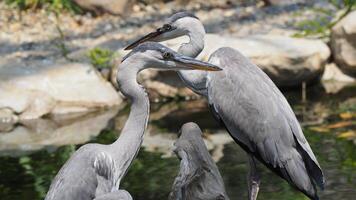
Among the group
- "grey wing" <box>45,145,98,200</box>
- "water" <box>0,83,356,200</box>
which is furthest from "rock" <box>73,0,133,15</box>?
"grey wing" <box>45,145,98,200</box>

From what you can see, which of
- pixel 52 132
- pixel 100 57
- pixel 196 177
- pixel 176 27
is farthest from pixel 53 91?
pixel 196 177

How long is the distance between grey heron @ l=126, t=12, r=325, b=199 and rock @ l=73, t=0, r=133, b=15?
6117 millimetres

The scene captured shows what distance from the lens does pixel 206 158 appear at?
5730mm

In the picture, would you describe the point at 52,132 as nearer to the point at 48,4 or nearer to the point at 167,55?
the point at 48,4

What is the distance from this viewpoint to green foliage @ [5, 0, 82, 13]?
1249 cm

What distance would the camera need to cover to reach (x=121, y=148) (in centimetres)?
531

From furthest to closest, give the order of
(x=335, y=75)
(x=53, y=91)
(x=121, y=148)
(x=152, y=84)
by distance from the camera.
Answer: (x=335, y=75) < (x=152, y=84) < (x=53, y=91) < (x=121, y=148)

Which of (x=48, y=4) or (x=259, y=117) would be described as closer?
(x=259, y=117)

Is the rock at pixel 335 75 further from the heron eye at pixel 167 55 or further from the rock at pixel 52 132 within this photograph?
the heron eye at pixel 167 55

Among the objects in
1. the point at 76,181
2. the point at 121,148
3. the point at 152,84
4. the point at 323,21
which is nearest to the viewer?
the point at 76,181

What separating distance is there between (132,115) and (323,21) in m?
6.40

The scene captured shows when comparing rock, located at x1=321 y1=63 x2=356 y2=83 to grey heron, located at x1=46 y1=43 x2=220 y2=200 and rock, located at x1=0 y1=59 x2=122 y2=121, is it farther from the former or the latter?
grey heron, located at x1=46 y1=43 x2=220 y2=200

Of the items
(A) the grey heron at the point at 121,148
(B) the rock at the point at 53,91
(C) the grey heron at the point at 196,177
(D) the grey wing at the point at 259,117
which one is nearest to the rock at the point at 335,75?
(B) the rock at the point at 53,91

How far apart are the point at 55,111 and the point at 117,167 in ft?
15.9
